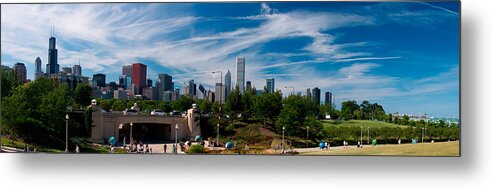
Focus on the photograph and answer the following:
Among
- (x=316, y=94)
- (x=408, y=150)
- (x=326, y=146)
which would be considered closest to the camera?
(x=408, y=150)

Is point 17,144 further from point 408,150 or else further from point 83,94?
point 408,150

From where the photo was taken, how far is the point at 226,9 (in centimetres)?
613

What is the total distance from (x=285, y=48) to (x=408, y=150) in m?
1.73

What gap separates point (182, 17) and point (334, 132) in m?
2.14

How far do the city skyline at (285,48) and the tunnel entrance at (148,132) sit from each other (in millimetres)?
585

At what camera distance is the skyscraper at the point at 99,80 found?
631 centimetres

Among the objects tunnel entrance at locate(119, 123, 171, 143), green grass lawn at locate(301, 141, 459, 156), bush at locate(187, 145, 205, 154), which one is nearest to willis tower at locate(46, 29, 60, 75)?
tunnel entrance at locate(119, 123, 171, 143)

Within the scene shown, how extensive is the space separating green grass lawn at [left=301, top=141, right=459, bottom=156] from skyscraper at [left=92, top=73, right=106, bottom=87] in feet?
7.88

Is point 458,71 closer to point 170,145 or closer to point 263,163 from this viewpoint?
point 263,163

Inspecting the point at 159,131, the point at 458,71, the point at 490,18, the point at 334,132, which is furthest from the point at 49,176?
the point at 490,18

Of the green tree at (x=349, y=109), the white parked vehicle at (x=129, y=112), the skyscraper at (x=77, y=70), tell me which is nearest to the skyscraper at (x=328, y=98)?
the green tree at (x=349, y=109)

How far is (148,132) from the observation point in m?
6.42

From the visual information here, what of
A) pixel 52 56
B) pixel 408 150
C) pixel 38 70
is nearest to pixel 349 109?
pixel 408 150

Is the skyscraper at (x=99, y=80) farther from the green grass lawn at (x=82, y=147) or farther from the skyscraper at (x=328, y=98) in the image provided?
the skyscraper at (x=328, y=98)
